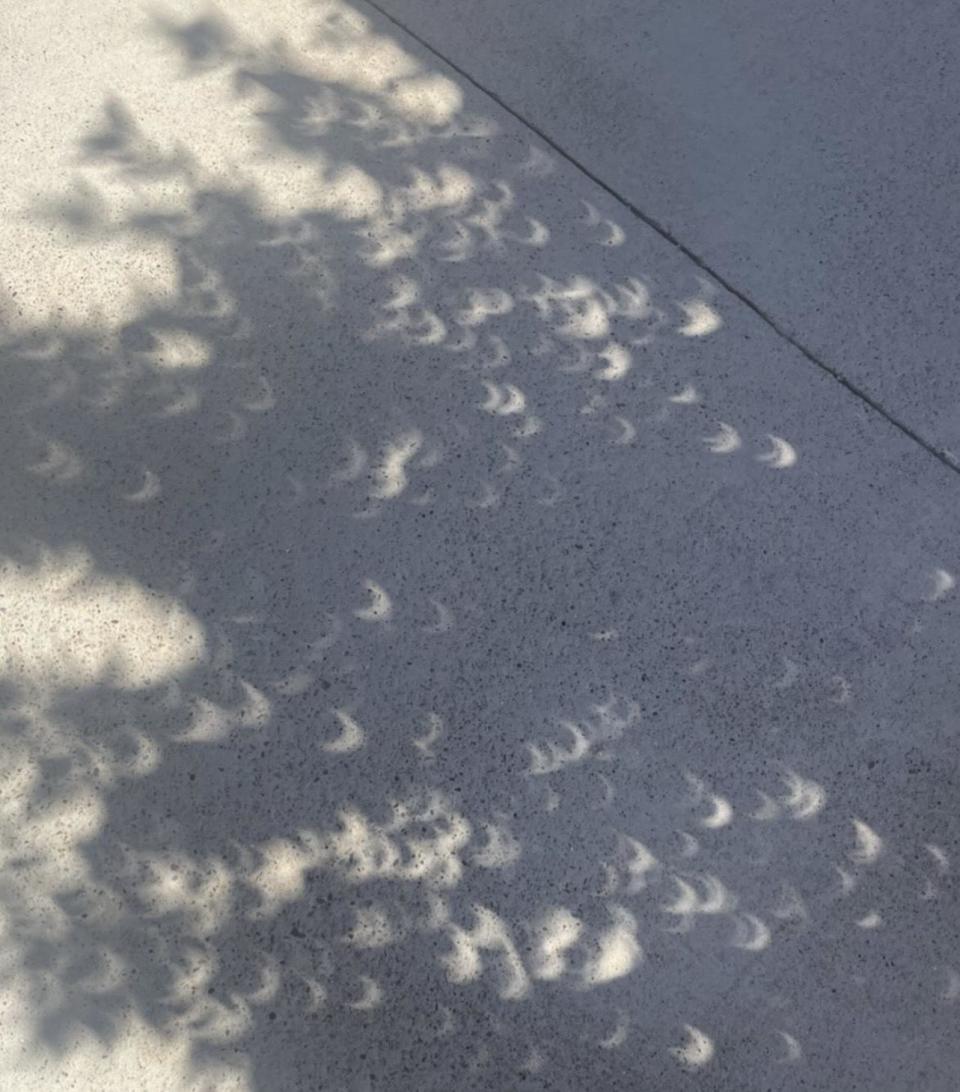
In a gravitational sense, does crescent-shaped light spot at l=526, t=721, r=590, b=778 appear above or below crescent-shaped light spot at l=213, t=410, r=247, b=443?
below

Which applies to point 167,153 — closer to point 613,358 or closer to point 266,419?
point 266,419

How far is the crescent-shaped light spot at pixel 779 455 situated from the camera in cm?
380

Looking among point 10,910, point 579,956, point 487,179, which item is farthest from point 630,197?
point 10,910

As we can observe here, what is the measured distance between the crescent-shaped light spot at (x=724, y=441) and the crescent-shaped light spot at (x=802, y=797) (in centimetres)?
98

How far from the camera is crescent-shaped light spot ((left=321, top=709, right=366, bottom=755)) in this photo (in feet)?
11.0

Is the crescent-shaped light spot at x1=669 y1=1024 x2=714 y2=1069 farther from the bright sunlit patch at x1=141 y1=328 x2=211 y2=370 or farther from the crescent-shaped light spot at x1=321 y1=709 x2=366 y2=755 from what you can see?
the bright sunlit patch at x1=141 y1=328 x2=211 y2=370

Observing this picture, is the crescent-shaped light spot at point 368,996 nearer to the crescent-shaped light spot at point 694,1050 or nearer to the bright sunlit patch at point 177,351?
the crescent-shaped light spot at point 694,1050

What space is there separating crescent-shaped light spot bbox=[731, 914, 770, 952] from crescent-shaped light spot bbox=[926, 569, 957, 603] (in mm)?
1065

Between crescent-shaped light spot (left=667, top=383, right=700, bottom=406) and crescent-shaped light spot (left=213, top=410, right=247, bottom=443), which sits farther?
crescent-shaped light spot (left=667, top=383, right=700, bottom=406)

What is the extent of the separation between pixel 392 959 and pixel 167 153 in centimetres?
265

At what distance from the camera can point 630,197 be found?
420 centimetres

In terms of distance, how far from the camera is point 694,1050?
10.3ft

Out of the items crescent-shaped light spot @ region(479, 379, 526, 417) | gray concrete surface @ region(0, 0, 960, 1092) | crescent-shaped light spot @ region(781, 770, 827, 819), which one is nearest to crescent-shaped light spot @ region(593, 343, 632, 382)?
gray concrete surface @ region(0, 0, 960, 1092)

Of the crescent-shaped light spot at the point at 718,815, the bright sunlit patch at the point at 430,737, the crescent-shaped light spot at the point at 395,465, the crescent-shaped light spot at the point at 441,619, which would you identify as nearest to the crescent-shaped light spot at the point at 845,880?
the crescent-shaped light spot at the point at 718,815
